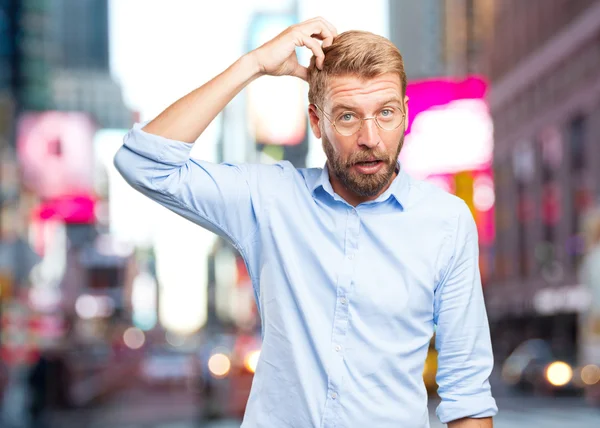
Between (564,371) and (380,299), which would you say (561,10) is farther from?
(380,299)

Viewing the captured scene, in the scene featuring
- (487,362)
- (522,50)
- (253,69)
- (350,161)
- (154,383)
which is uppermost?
(522,50)

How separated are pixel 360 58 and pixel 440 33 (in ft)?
509

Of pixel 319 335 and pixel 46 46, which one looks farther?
pixel 46 46

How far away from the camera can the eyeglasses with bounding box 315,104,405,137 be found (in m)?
2.98

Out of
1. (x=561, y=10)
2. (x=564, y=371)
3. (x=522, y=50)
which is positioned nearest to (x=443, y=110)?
(x=564, y=371)

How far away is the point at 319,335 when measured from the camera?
9.54 feet

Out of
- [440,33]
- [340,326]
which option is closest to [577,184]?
[340,326]

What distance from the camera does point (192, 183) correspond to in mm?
3049

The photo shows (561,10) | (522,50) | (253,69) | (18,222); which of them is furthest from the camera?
(522,50)

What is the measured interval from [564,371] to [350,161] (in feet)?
76.4

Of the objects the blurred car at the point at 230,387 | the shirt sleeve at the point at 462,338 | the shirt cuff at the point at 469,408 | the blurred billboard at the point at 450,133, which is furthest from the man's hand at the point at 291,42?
the blurred billboard at the point at 450,133

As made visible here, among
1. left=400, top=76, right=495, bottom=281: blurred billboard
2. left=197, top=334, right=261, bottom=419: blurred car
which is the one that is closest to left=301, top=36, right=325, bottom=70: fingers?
left=197, top=334, right=261, bottom=419: blurred car

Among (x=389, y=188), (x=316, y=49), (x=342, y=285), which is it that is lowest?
(x=342, y=285)

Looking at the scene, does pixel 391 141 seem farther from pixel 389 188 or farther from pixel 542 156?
pixel 542 156
